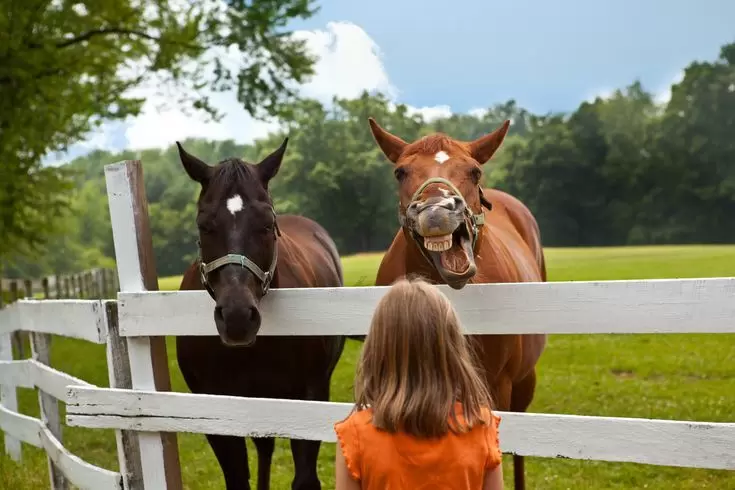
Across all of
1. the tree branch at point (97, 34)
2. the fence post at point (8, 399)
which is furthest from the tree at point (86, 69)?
the fence post at point (8, 399)

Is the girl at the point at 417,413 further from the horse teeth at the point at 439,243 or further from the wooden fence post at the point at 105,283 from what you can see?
the wooden fence post at the point at 105,283

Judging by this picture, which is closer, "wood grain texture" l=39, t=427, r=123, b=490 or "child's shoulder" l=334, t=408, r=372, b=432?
"child's shoulder" l=334, t=408, r=372, b=432

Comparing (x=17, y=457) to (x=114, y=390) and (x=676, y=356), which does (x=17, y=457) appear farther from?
(x=676, y=356)

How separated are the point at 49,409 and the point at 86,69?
11002 millimetres

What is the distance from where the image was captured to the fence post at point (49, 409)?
4875mm

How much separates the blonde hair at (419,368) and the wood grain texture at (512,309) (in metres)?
0.78

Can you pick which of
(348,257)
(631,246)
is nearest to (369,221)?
(348,257)

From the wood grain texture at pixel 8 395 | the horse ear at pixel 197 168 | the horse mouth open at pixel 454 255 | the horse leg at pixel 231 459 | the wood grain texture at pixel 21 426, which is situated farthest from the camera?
the wood grain texture at pixel 8 395

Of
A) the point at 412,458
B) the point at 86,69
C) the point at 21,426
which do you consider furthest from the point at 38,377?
the point at 86,69

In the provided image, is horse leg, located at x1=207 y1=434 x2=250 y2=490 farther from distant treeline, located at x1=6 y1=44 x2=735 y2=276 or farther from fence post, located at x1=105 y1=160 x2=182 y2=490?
distant treeline, located at x1=6 y1=44 x2=735 y2=276

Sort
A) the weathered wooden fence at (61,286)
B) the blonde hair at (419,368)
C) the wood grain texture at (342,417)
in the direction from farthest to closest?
the weathered wooden fence at (61,286) → the wood grain texture at (342,417) → the blonde hair at (419,368)

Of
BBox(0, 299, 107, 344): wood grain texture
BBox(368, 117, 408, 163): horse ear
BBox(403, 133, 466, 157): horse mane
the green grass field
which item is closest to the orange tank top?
BBox(403, 133, 466, 157): horse mane

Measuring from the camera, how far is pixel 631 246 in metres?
52.9

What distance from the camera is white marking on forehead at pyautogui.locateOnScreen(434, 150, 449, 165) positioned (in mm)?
3308
